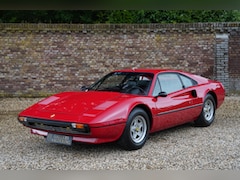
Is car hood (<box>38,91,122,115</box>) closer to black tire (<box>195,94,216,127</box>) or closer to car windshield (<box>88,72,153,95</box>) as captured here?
car windshield (<box>88,72,153,95</box>)

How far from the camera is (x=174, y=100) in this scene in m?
5.47

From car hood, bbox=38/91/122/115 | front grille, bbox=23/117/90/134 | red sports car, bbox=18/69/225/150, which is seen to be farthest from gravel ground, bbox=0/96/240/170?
car hood, bbox=38/91/122/115

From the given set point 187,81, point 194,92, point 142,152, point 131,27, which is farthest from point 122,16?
point 142,152

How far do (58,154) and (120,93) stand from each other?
1.35m

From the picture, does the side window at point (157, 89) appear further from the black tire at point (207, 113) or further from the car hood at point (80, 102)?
the black tire at point (207, 113)

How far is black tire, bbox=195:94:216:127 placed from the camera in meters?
6.25

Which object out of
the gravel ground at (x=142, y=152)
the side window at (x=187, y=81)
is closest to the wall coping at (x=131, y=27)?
the side window at (x=187, y=81)

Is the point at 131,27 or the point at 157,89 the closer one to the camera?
the point at 157,89

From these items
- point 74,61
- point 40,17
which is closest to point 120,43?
point 74,61

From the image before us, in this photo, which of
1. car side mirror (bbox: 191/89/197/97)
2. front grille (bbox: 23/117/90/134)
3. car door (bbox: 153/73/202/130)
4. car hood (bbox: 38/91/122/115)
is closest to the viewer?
front grille (bbox: 23/117/90/134)

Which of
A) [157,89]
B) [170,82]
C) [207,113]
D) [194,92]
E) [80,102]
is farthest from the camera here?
[207,113]

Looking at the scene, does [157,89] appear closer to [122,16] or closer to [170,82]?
[170,82]

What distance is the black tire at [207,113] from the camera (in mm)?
6246

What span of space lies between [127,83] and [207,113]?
199cm
